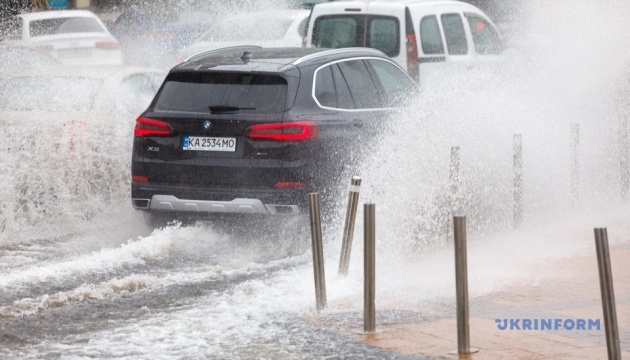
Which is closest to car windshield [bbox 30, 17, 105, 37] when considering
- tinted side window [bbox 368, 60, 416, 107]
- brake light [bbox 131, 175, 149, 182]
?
tinted side window [bbox 368, 60, 416, 107]

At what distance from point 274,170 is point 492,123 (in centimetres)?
383

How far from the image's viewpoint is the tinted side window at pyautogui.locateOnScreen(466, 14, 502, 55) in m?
18.8

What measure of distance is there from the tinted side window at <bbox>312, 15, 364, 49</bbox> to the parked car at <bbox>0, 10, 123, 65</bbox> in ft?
26.6

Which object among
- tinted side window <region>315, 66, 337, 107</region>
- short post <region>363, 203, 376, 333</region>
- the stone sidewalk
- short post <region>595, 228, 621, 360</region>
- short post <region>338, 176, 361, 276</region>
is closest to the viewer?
short post <region>595, 228, 621, 360</region>

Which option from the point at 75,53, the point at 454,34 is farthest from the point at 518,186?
the point at 75,53

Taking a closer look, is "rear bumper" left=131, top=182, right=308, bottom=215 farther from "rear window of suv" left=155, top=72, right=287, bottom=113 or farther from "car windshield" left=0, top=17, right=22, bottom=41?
"car windshield" left=0, top=17, right=22, bottom=41

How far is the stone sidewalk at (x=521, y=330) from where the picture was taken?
7.11 m

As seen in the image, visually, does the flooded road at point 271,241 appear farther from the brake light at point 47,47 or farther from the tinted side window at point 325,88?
the brake light at point 47,47

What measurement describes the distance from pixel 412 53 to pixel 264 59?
248 inches

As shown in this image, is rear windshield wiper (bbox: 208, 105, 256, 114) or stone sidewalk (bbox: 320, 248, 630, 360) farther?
rear windshield wiper (bbox: 208, 105, 256, 114)

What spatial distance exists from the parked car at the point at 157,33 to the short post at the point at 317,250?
17179 millimetres

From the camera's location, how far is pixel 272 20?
881 inches

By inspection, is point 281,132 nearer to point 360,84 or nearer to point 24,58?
point 360,84

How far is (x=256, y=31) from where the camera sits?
22141 mm
